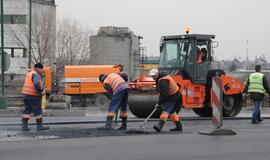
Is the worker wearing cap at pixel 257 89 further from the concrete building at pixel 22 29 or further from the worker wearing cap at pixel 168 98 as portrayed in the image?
the concrete building at pixel 22 29

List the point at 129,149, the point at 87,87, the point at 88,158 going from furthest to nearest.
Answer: the point at 87,87, the point at 129,149, the point at 88,158

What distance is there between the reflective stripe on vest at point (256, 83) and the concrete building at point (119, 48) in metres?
50.9

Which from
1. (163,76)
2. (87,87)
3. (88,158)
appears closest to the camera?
(88,158)

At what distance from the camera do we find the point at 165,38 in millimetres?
22406

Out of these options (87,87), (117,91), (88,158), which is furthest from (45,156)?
(87,87)

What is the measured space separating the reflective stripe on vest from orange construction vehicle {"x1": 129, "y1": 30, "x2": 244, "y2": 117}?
2.70 meters

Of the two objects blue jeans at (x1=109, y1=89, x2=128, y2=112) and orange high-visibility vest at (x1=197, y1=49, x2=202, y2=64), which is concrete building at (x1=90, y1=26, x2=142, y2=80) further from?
blue jeans at (x1=109, y1=89, x2=128, y2=112)

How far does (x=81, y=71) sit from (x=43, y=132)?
79.2 ft

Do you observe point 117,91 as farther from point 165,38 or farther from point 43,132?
point 165,38

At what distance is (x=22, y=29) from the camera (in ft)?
225

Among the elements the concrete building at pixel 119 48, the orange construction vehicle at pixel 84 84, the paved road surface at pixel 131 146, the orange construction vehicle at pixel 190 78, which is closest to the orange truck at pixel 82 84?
the orange construction vehicle at pixel 84 84

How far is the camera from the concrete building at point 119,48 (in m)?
71.2

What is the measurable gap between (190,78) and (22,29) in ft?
161

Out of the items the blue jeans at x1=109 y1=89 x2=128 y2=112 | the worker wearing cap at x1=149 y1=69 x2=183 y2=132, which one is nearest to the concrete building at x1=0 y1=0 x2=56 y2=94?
the blue jeans at x1=109 y1=89 x2=128 y2=112
